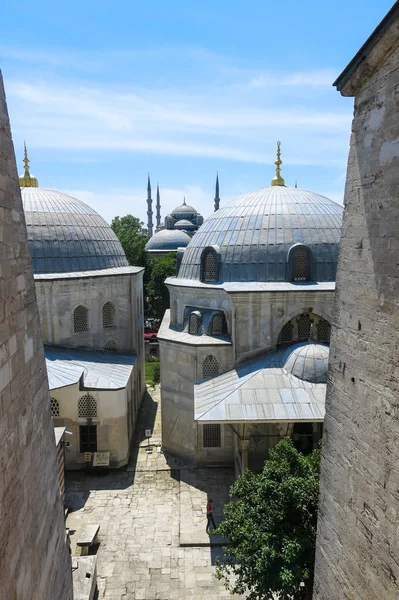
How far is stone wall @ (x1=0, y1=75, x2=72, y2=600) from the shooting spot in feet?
14.2

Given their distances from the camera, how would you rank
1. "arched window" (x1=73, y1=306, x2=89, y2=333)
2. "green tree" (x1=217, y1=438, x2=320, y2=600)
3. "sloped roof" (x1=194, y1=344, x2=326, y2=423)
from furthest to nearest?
"arched window" (x1=73, y1=306, x2=89, y2=333) < "sloped roof" (x1=194, y1=344, x2=326, y2=423) < "green tree" (x1=217, y1=438, x2=320, y2=600)

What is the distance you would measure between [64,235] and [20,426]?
15.2 m

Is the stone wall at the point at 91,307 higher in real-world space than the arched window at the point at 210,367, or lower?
higher

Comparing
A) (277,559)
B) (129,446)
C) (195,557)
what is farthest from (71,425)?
(277,559)

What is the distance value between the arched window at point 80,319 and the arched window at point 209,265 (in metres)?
5.07

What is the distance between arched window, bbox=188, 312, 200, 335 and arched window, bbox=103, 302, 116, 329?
4.16 m

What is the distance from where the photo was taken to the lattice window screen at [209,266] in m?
17.0

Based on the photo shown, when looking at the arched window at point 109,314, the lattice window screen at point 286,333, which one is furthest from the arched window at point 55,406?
the lattice window screen at point 286,333

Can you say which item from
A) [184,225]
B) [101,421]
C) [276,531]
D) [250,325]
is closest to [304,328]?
[250,325]

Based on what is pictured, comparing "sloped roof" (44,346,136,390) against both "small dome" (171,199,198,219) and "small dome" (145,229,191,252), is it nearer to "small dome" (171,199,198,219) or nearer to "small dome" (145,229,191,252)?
"small dome" (145,229,191,252)

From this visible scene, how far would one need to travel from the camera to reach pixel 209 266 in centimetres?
1716

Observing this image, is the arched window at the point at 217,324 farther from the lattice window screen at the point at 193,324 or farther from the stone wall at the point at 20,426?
the stone wall at the point at 20,426

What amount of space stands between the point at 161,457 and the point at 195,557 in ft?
17.5

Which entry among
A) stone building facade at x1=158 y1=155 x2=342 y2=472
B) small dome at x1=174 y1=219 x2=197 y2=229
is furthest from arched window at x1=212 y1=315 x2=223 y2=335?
small dome at x1=174 y1=219 x2=197 y2=229
